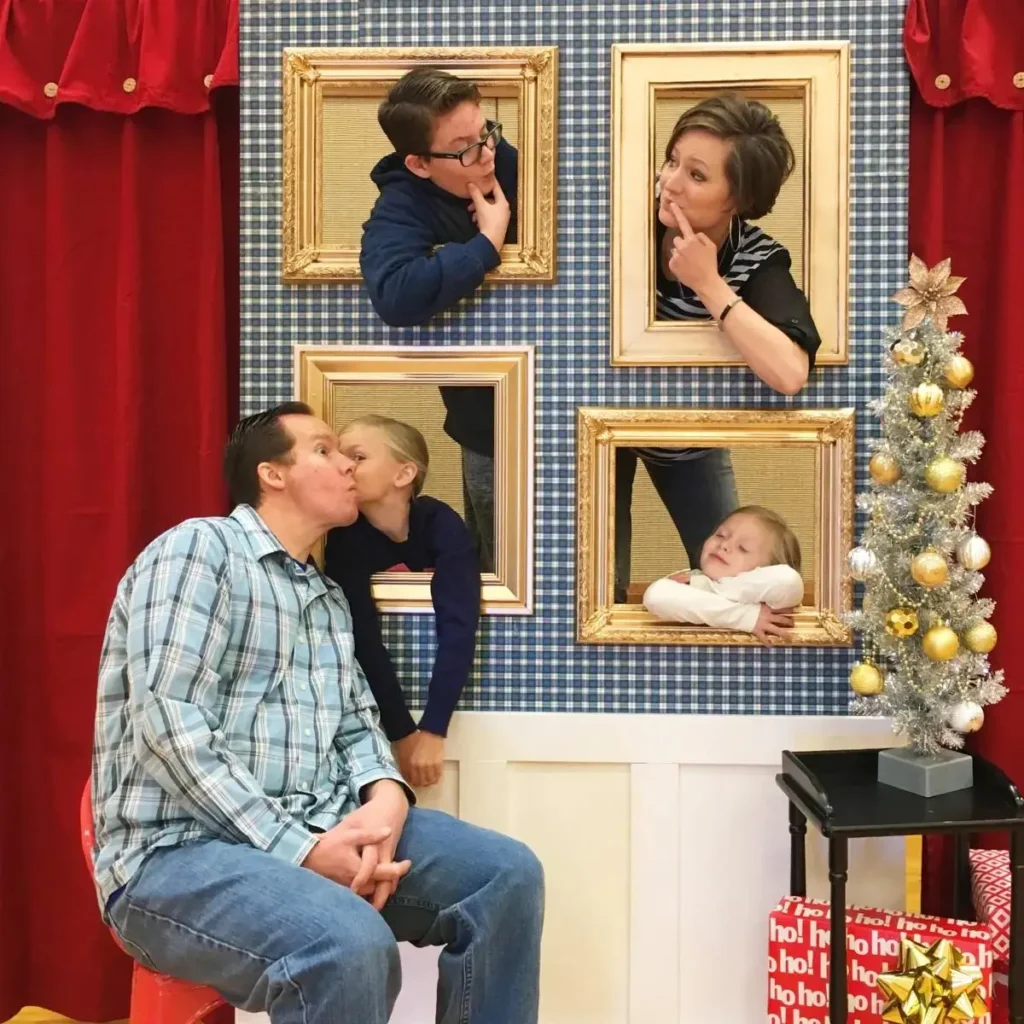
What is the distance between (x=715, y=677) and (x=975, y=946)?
2.24 feet

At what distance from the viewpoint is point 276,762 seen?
6.04ft

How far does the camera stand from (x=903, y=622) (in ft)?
6.18

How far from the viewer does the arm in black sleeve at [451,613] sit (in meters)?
2.13

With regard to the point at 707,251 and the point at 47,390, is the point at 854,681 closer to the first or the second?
the point at 707,251

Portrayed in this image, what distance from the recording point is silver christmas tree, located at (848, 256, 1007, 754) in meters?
1.88

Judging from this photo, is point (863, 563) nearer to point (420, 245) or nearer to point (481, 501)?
point (481, 501)

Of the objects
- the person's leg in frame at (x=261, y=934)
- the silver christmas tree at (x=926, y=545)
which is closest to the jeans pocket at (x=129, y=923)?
the person's leg in frame at (x=261, y=934)

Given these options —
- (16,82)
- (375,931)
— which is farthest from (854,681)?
(16,82)

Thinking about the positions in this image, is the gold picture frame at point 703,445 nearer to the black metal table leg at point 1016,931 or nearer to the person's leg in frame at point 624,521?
the person's leg in frame at point 624,521

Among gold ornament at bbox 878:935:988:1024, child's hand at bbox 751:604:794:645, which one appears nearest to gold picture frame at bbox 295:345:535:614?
child's hand at bbox 751:604:794:645

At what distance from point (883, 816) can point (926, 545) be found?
0.50 meters

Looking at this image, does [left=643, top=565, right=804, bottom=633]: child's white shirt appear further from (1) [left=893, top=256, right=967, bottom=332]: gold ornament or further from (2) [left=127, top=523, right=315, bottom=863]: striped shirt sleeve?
(2) [left=127, top=523, right=315, bottom=863]: striped shirt sleeve

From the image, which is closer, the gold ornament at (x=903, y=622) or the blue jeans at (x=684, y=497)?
the gold ornament at (x=903, y=622)

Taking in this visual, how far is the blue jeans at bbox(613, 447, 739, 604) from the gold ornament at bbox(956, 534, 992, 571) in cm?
47
